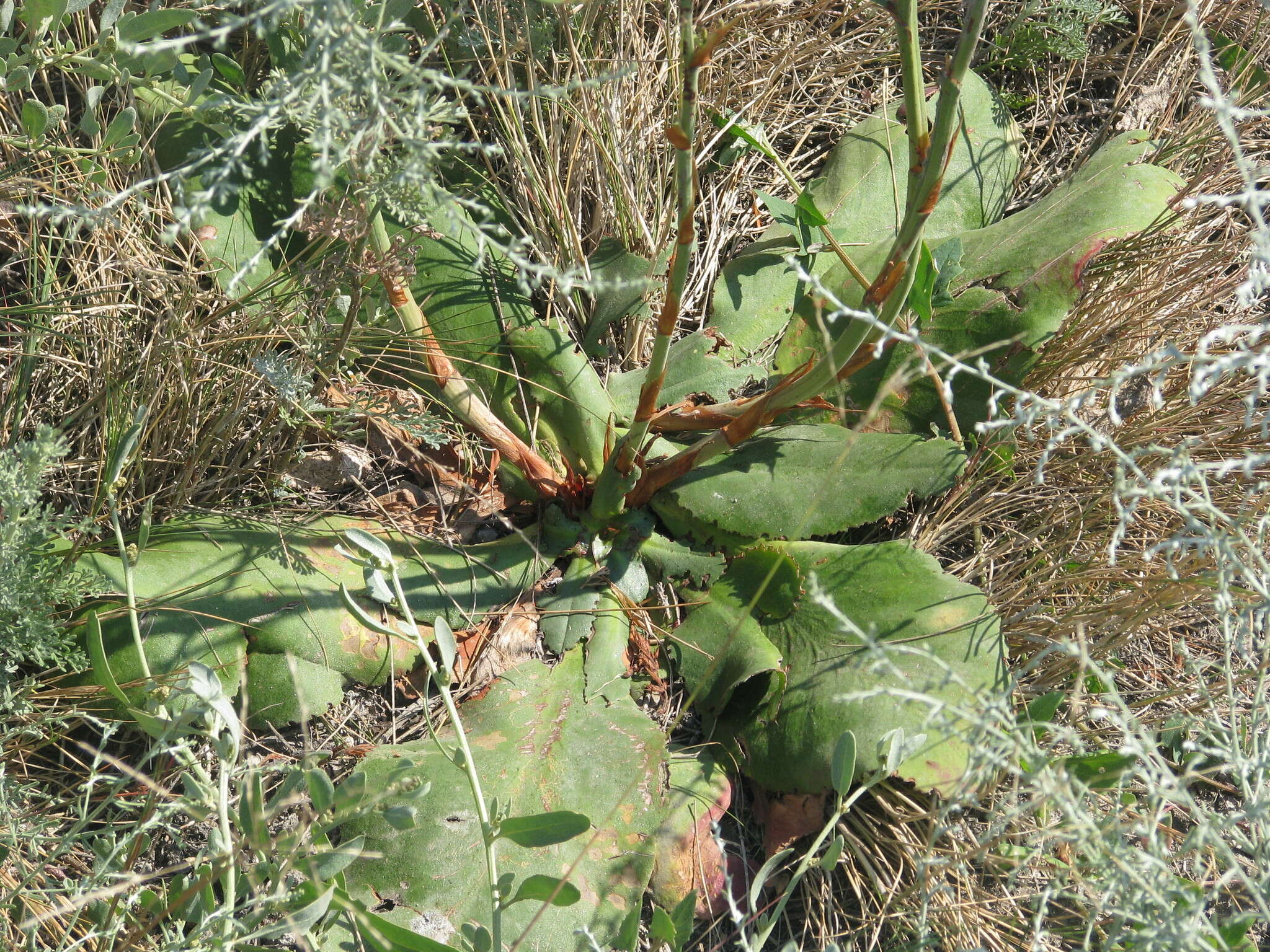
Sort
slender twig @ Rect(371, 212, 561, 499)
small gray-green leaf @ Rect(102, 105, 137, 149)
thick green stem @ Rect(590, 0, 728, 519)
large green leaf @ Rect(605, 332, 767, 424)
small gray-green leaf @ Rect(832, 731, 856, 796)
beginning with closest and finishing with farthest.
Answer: thick green stem @ Rect(590, 0, 728, 519), small gray-green leaf @ Rect(832, 731, 856, 796), small gray-green leaf @ Rect(102, 105, 137, 149), slender twig @ Rect(371, 212, 561, 499), large green leaf @ Rect(605, 332, 767, 424)

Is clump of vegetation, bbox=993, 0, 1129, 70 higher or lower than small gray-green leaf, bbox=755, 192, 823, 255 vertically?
higher

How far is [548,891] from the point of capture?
43.1 inches

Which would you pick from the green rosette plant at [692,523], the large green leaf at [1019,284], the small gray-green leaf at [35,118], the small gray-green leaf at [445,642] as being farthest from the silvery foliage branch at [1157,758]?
the small gray-green leaf at [35,118]

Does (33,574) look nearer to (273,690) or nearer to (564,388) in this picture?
(273,690)

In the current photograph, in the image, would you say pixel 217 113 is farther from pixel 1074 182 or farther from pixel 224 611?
pixel 1074 182

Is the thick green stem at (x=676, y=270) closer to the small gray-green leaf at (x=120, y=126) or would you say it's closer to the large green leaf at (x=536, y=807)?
the large green leaf at (x=536, y=807)

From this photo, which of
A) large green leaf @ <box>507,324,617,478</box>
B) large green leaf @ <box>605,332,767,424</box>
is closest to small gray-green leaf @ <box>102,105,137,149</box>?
large green leaf @ <box>507,324,617,478</box>

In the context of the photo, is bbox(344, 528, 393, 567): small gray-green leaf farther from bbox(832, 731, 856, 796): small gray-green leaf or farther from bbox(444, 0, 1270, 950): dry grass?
bbox(444, 0, 1270, 950): dry grass

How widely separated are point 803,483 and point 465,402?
0.64 m

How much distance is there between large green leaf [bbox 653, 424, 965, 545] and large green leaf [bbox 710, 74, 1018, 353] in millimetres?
283

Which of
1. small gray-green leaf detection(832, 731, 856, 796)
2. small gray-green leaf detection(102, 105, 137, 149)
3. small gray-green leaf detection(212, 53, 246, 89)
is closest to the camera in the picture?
small gray-green leaf detection(832, 731, 856, 796)

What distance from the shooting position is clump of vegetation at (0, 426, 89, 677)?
4.29 feet

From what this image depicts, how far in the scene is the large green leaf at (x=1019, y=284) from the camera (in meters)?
1.80

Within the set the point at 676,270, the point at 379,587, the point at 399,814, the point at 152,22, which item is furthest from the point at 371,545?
the point at 152,22
